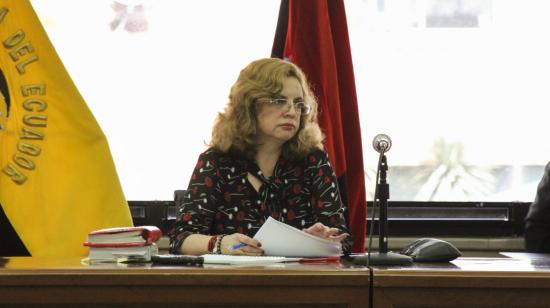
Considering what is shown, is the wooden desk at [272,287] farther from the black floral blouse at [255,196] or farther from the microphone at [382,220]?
the black floral blouse at [255,196]

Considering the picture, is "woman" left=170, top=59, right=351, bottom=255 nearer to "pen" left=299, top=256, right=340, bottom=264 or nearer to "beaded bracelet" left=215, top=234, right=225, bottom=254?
"beaded bracelet" left=215, top=234, right=225, bottom=254

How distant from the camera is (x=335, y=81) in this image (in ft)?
9.84

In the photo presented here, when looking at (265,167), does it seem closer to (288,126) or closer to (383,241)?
(288,126)

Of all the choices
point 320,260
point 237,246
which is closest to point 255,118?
point 237,246

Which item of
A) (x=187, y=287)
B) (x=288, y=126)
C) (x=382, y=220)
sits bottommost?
(x=187, y=287)

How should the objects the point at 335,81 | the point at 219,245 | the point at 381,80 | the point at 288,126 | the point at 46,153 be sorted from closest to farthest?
1. the point at 219,245
2. the point at 288,126
3. the point at 46,153
4. the point at 335,81
5. the point at 381,80

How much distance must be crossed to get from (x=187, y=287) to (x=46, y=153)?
132 cm

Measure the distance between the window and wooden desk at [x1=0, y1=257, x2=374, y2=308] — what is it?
1.72 meters

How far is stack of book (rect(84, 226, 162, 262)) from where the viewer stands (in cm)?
194

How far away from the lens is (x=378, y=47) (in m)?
3.35

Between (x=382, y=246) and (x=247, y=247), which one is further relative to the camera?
(x=247, y=247)

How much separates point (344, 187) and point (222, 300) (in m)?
1.39

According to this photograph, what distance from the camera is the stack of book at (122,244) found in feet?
6.35

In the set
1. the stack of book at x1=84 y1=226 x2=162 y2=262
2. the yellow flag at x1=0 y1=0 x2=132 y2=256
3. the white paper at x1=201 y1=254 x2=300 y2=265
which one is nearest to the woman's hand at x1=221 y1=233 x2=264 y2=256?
the white paper at x1=201 y1=254 x2=300 y2=265
